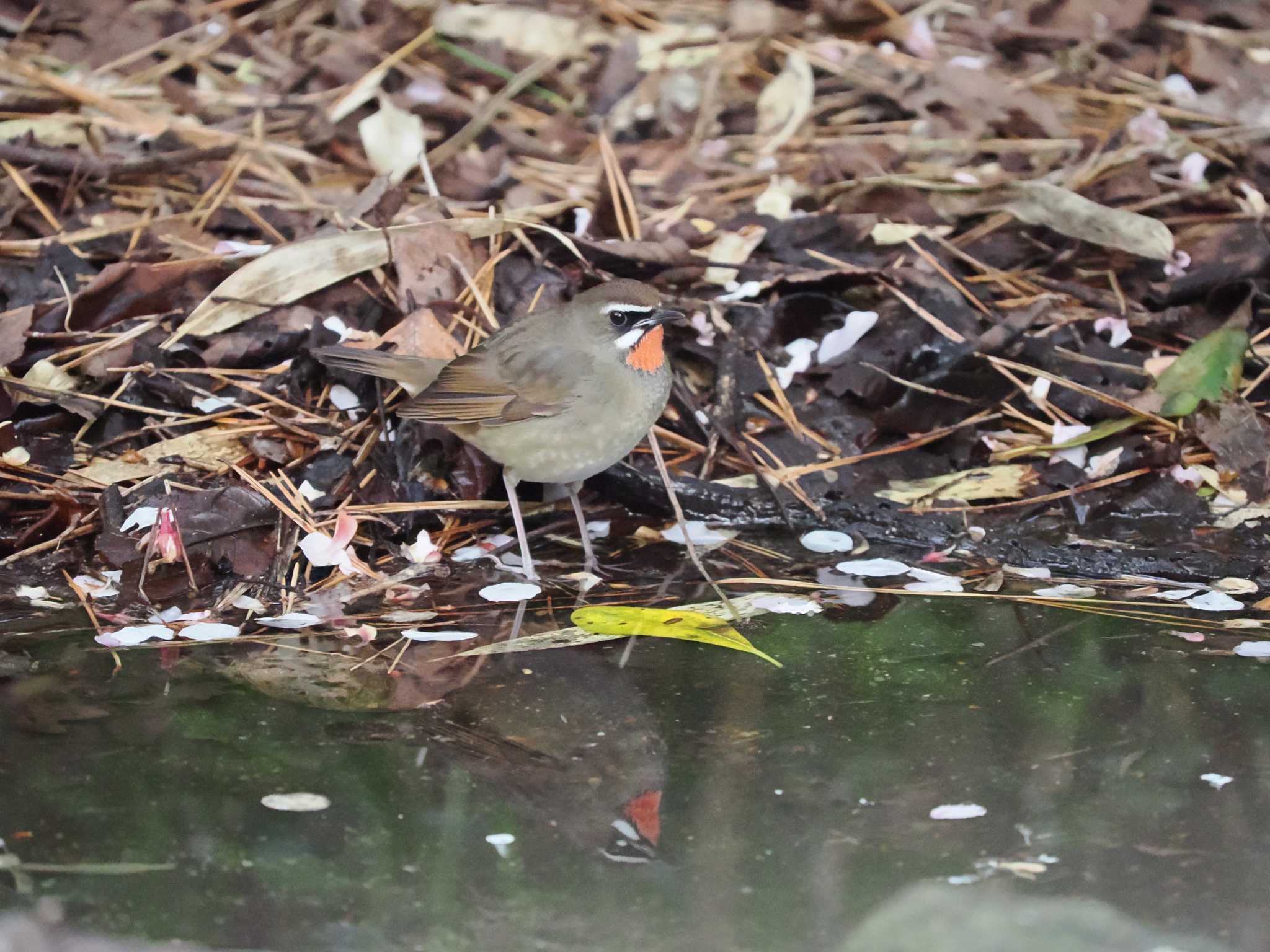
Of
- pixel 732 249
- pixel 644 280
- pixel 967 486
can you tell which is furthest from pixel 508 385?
pixel 967 486

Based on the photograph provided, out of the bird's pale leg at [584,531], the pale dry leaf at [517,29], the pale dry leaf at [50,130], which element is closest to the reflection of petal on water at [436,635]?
the bird's pale leg at [584,531]

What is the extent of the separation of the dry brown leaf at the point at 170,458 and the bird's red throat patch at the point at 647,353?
1307 mm

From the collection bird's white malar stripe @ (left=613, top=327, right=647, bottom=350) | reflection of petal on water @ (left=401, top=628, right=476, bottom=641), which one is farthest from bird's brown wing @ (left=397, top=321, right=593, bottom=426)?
reflection of petal on water @ (left=401, top=628, right=476, bottom=641)

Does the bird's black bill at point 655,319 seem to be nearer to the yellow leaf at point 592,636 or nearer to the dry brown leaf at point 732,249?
the dry brown leaf at point 732,249

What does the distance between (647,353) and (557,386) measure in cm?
31

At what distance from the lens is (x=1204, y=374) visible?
4.64m

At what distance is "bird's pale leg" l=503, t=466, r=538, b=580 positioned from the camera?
4.02 metres

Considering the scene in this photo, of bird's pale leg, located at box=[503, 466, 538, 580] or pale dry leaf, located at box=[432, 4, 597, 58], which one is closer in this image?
bird's pale leg, located at box=[503, 466, 538, 580]

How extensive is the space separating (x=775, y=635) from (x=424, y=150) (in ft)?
10.9

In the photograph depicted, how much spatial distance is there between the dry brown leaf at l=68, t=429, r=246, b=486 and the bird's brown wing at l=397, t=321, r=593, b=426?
1.96 ft

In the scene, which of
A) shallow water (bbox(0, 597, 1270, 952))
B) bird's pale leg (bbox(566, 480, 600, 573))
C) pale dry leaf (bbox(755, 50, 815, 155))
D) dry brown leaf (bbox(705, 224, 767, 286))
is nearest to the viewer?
shallow water (bbox(0, 597, 1270, 952))

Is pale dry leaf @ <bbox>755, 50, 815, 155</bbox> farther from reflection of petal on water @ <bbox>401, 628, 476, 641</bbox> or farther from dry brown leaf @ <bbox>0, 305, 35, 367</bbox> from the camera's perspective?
reflection of petal on water @ <bbox>401, 628, 476, 641</bbox>

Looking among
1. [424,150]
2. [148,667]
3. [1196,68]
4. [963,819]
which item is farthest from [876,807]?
[1196,68]

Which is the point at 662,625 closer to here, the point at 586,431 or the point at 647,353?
the point at 586,431
